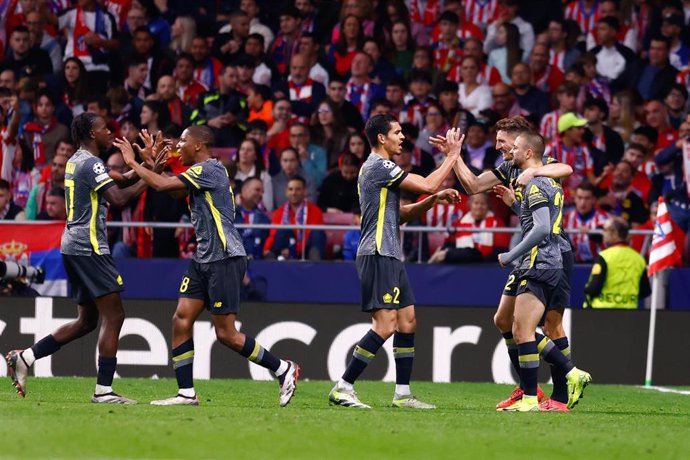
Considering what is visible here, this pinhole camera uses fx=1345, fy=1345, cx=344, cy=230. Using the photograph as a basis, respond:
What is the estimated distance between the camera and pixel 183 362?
10.8m

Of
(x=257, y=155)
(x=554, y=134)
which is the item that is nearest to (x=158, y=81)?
(x=257, y=155)

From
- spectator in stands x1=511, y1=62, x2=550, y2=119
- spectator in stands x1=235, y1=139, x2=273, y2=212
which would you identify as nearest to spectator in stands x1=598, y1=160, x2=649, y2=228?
spectator in stands x1=511, y1=62, x2=550, y2=119

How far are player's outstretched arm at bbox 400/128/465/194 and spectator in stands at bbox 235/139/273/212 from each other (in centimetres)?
717

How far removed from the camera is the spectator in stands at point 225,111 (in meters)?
18.9

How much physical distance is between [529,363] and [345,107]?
8.88 metres

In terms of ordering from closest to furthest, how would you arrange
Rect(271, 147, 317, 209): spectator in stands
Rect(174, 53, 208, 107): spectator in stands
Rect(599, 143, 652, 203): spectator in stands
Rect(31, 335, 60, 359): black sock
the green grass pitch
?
the green grass pitch
Rect(31, 335, 60, 359): black sock
Rect(271, 147, 317, 209): spectator in stands
Rect(599, 143, 652, 203): spectator in stands
Rect(174, 53, 208, 107): spectator in stands

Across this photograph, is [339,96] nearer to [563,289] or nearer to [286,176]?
[286,176]

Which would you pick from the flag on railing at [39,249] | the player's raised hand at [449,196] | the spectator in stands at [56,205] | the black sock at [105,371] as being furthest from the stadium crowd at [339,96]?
the black sock at [105,371]

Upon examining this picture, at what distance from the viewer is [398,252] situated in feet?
36.2

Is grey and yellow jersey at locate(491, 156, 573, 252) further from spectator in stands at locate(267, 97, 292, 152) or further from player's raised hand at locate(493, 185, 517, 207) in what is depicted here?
spectator in stands at locate(267, 97, 292, 152)

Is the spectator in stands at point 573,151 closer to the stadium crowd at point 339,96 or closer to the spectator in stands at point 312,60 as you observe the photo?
the stadium crowd at point 339,96

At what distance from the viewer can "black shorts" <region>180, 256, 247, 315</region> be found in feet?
35.0

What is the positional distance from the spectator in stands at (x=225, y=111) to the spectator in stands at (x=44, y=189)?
2323 millimetres

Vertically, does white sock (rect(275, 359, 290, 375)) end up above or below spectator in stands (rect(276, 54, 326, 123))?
below
